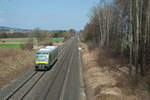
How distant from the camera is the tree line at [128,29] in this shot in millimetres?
18325

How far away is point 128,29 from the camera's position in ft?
98.2

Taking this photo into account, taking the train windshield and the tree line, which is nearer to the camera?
the tree line

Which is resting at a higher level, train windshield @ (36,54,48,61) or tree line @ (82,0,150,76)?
tree line @ (82,0,150,76)

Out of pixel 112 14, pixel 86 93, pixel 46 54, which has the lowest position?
pixel 86 93

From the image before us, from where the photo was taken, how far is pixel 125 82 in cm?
1686

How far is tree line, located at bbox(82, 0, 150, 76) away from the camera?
18325 mm

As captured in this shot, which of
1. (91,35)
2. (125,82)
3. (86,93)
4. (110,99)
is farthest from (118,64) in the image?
(91,35)

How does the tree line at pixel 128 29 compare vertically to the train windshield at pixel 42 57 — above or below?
above

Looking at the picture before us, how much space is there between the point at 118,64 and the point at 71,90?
35.3 ft

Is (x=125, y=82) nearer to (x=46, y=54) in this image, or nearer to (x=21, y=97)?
(x=21, y=97)

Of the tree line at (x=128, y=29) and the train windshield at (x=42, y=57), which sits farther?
the train windshield at (x=42, y=57)

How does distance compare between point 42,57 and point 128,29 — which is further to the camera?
point 128,29

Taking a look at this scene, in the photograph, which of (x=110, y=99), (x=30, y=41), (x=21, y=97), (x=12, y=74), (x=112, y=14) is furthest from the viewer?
(x=30, y=41)

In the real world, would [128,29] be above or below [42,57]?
above
